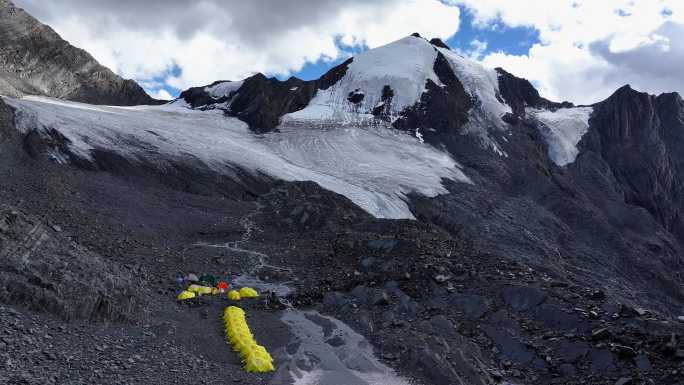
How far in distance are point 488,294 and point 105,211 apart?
23.2m

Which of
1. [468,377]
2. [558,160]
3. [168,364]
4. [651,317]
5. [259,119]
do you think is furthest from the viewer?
[558,160]

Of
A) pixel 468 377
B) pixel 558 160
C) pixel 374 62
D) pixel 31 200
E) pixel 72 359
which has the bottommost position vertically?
pixel 468 377

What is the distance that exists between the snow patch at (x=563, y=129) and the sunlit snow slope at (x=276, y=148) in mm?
27453

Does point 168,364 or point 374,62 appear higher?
point 374,62

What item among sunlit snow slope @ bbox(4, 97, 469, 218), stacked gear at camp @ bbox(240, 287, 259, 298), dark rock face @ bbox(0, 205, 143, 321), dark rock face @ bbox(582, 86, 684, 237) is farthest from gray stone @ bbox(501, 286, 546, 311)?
dark rock face @ bbox(582, 86, 684, 237)

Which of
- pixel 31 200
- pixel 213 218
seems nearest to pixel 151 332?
pixel 31 200

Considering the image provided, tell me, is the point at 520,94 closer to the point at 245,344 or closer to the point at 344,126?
the point at 344,126

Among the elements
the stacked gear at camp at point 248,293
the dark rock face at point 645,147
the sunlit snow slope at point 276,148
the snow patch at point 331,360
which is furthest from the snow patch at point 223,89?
the snow patch at point 331,360

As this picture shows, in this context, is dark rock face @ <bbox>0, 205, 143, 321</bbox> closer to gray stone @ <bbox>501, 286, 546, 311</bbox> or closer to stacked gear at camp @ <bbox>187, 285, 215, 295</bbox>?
stacked gear at camp @ <bbox>187, 285, 215, 295</bbox>

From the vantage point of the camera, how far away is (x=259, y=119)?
72.1m

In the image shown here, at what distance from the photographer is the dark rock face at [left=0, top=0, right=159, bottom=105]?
87062 millimetres

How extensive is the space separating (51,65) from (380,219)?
7831 centimetres

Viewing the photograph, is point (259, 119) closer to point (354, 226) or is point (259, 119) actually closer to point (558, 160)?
point (354, 226)

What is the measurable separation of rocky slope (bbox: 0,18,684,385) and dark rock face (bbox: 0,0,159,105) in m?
17.5
